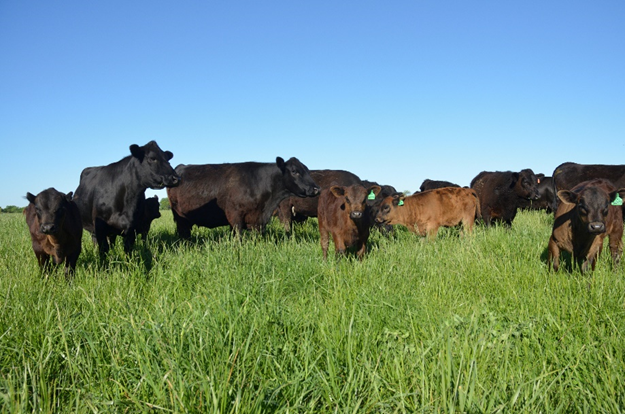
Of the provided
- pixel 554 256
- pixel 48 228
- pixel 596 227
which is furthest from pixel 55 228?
pixel 596 227

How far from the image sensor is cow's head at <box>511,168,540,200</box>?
12953 millimetres

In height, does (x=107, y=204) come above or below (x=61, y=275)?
above

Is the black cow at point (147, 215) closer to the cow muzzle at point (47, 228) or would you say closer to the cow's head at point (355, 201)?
the cow muzzle at point (47, 228)

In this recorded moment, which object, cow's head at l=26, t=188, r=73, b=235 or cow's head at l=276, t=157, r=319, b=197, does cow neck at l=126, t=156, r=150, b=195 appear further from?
cow's head at l=276, t=157, r=319, b=197

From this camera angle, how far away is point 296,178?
10.6 m

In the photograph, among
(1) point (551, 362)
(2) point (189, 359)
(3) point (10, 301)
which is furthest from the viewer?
(3) point (10, 301)

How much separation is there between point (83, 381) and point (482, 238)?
7319mm

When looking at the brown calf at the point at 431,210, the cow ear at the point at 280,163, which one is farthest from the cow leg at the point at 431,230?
the cow ear at the point at 280,163

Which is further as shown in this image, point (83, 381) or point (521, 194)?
point (521, 194)

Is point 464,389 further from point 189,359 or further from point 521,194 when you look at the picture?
point 521,194

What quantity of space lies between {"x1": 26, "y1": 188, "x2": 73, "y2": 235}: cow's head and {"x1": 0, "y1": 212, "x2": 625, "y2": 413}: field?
0.66 m

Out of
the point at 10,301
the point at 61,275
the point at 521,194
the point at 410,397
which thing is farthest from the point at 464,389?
the point at 521,194

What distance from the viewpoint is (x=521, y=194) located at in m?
13.0

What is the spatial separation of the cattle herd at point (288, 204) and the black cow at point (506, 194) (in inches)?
→ 1.1
